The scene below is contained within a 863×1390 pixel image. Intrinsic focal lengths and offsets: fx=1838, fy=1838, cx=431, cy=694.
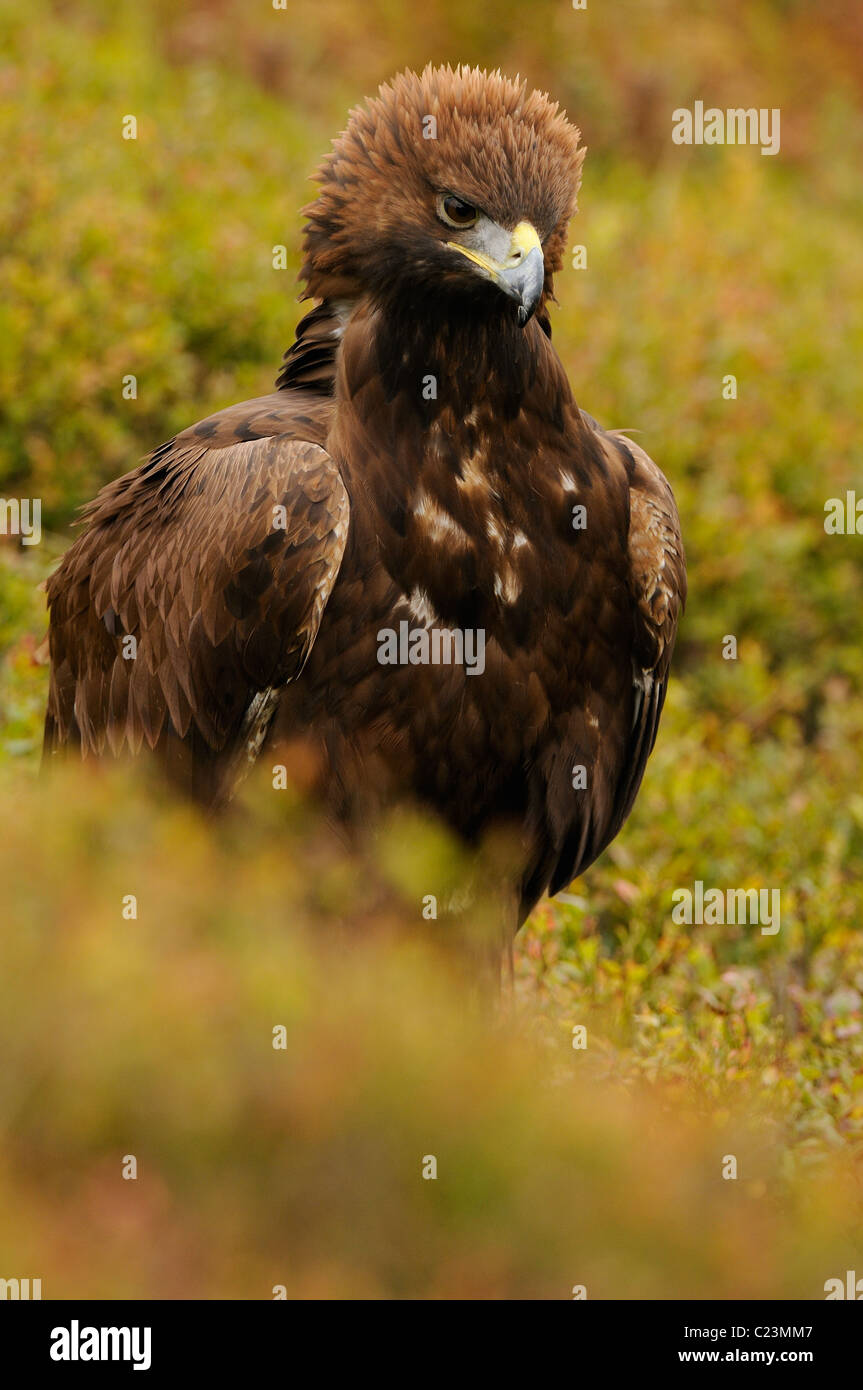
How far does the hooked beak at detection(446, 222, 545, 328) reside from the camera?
17.4ft

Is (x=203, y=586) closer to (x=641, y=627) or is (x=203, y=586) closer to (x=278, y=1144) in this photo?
(x=641, y=627)

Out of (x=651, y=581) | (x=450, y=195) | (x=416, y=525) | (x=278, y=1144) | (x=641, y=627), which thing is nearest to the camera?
(x=278, y=1144)

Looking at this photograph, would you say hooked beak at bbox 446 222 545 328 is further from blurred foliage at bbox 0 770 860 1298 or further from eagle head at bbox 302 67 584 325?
blurred foliage at bbox 0 770 860 1298

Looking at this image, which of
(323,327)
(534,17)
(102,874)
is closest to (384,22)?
(534,17)

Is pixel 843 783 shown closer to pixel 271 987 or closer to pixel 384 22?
pixel 271 987

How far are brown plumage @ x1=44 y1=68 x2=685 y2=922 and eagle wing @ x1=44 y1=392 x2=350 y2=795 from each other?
1 centimetres

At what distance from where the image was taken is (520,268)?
5.36 meters

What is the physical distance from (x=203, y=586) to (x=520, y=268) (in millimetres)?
1424

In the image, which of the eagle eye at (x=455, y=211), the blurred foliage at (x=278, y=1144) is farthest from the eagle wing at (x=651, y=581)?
the blurred foliage at (x=278, y=1144)

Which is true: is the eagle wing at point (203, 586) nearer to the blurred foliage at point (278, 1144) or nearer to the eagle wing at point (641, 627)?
the eagle wing at point (641, 627)

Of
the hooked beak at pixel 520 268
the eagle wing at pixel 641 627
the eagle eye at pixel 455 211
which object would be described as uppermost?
the eagle eye at pixel 455 211

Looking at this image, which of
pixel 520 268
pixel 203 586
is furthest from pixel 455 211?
pixel 203 586

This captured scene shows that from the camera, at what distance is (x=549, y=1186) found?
3068mm

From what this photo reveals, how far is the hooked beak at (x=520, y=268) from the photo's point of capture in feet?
17.4
